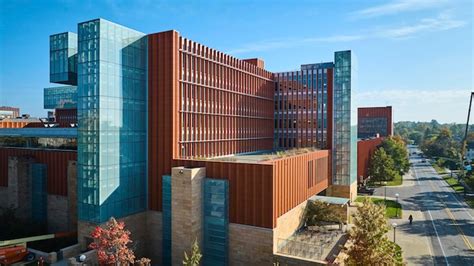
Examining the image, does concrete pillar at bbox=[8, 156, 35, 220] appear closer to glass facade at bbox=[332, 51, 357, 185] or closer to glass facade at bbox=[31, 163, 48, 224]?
glass facade at bbox=[31, 163, 48, 224]

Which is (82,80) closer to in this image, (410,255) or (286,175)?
(286,175)

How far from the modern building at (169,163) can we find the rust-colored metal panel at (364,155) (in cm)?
2619

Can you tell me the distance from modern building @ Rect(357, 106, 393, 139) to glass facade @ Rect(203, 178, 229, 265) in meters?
92.5

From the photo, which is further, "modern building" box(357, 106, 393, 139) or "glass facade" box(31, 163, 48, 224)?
"modern building" box(357, 106, 393, 139)

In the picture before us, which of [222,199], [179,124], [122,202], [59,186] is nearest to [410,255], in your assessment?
[222,199]

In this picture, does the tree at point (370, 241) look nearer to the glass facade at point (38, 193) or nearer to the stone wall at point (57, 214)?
the stone wall at point (57, 214)

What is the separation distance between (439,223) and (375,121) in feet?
245

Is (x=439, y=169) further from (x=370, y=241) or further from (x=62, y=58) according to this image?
(x=62, y=58)

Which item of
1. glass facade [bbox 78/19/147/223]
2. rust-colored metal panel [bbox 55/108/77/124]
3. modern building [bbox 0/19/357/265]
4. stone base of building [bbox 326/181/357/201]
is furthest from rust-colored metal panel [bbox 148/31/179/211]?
rust-colored metal panel [bbox 55/108/77/124]

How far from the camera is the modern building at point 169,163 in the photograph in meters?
28.6

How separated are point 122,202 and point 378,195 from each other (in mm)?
50356

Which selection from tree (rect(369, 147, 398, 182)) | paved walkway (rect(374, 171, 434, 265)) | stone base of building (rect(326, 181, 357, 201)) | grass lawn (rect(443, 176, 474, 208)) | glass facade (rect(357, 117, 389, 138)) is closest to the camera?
paved walkway (rect(374, 171, 434, 265))

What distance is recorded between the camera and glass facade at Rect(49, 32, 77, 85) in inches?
1634

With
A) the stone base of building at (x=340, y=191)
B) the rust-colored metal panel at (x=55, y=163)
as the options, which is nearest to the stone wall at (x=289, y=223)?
the stone base of building at (x=340, y=191)
